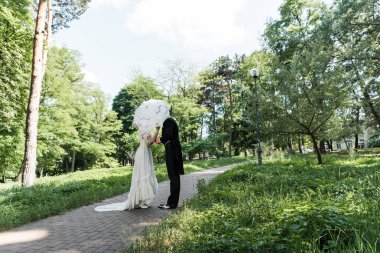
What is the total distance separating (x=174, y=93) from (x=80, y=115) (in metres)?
11.3

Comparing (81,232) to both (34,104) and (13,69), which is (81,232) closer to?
(34,104)

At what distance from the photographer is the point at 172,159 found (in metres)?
7.39

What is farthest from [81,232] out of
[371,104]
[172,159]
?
[371,104]

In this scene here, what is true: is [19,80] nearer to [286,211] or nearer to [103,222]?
[103,222]

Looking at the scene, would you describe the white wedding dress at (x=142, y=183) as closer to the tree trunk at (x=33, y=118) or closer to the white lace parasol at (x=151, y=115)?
the white lace parasol at (x=151, y=115)

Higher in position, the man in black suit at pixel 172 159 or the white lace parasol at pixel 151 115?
the white lace parasol at pixel 151 115

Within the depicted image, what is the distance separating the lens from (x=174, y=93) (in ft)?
114

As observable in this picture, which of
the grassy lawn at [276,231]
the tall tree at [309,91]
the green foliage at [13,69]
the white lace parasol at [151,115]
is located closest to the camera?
the grassy lawn at [276,231]

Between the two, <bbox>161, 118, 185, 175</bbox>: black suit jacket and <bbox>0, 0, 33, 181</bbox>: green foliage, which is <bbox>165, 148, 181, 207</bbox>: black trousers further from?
<bbox>0, 0, 33, 181</bbox>: green foliage

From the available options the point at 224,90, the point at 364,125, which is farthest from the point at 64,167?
the point at 364,125

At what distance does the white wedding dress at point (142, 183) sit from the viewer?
7.45m

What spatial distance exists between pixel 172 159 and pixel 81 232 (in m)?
2.73

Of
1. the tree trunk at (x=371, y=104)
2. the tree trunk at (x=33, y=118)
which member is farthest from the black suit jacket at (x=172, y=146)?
the tree trunk at (x=371, y=104)

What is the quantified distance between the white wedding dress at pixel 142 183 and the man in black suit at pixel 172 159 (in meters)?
0.44
